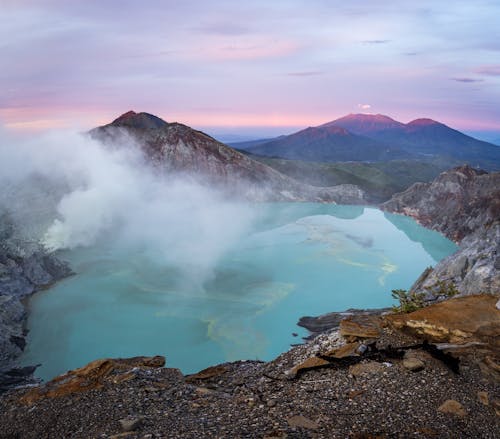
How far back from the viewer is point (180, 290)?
37.0 m

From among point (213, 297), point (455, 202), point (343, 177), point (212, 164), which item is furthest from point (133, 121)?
point (213, 297)

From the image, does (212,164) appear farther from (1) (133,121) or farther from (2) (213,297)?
(2) (213,297)

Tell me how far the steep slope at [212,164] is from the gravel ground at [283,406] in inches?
3240

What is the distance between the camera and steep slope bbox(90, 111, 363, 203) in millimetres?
93125

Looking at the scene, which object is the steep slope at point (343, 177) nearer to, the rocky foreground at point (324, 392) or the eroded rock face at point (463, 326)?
the eroded rock face at point (463, 326)

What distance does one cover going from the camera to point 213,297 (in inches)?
1401

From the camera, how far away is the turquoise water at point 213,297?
2686 centimetres

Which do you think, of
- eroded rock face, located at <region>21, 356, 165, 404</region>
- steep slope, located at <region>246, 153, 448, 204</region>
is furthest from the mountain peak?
eroded rock face, located at <region>21, 356, 165, 404</region>

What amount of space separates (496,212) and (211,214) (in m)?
42.1

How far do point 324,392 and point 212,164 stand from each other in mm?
87677

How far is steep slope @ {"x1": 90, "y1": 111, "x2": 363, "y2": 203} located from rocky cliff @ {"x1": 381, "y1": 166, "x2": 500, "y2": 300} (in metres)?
16.5

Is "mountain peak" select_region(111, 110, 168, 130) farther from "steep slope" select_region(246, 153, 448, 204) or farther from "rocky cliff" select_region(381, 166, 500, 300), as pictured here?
"rocky cliff" select_region(381, 166, 500, 300)

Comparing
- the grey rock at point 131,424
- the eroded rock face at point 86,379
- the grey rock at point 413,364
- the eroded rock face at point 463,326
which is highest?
the eroded rock face at point 463,326

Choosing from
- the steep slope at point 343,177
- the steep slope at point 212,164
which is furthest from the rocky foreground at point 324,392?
the steep slope at point 343,177
